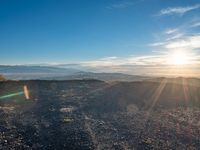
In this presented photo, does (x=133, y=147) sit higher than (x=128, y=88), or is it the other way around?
(x=128, y=88)

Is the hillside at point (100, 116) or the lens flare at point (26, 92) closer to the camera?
the hillside at point (100, 116)

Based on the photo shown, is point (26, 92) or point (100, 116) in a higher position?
point (26, 92)

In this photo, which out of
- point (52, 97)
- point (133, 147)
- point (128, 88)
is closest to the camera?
point (133, 147)

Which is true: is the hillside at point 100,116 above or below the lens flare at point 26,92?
below

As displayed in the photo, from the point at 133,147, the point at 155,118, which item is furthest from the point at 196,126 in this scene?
the point at 133,147

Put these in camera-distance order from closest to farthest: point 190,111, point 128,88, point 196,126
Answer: point 196,126 → point 190,111 → point 128,88

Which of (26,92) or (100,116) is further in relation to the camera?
(26,92)

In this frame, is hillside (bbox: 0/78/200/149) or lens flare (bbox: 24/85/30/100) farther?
lens flare (bbox: 24/85/30/100)

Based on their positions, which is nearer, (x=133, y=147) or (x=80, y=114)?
(x=133, y=147)

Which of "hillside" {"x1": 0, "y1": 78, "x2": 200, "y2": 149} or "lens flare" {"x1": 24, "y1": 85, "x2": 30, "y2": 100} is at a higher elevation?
"lens flare" {"x1": 24, "y1": 85, "x2": 30, "y2": 100}

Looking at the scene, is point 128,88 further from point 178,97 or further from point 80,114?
point 80,114
